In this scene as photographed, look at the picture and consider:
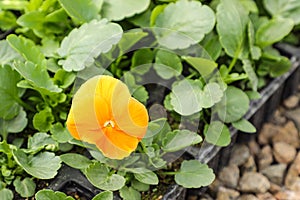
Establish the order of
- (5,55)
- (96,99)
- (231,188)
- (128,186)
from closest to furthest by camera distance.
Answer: (96,99)
(128,186)
(5,55)
(231,188)

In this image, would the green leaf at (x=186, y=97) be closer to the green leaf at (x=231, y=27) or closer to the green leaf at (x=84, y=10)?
the green leaf at (x=231, y=27)

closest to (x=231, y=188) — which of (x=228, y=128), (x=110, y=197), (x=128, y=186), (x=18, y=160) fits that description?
(x=228, y=128)

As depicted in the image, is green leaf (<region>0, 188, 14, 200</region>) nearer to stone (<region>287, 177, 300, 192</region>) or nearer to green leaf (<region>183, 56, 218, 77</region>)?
green leaf (<region>183, 56, 218, 77</region>)

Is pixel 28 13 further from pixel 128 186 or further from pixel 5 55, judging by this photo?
pixel 128 186

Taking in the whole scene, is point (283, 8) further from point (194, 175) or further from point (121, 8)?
point (194, 175)

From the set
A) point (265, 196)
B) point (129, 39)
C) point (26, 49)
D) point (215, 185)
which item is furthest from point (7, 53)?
point (265, 196)

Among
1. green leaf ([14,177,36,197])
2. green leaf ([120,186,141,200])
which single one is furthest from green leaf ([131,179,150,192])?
green leaf ([14,177,36,197])
